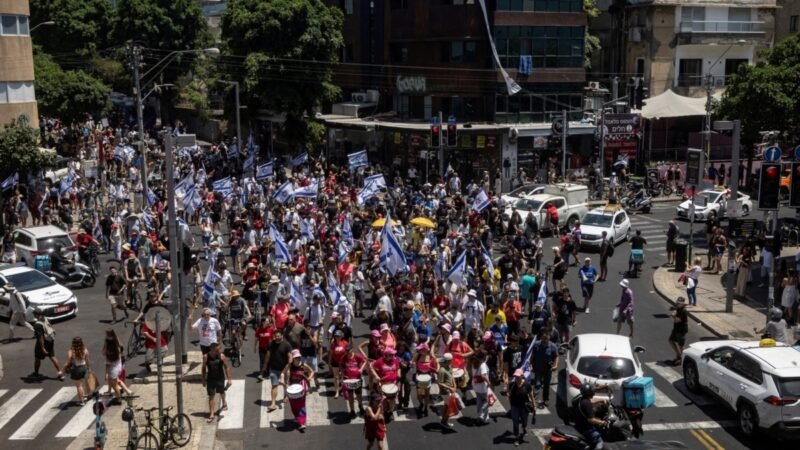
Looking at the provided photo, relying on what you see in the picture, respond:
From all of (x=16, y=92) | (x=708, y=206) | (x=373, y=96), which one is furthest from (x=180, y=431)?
(x=373, y=96)

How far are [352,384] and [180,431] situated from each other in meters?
3.23

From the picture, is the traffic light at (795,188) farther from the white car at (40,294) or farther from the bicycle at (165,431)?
the white car at (40,294)

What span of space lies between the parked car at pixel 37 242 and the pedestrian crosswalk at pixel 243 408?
1034cm

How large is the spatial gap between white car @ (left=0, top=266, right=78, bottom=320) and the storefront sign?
31.7 metres

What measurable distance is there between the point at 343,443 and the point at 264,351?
3747 mm

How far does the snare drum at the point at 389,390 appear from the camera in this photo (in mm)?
15531

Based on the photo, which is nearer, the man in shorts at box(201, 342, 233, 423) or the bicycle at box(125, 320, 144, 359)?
the man in shorts at box(201, 342, 233, 423)

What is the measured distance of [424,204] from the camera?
34.8 m

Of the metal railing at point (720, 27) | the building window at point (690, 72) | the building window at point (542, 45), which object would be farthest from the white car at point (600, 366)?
the metal railing at point (720, 27)

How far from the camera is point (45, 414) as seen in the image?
16.8 meters

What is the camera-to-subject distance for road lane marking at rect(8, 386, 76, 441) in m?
15.8

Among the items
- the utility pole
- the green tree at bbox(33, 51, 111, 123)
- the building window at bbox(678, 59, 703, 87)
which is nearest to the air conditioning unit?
the green tree at bbox(33, 51, 111, 123)

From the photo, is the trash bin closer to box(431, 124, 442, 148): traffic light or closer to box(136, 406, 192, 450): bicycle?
box(431, 124, 442, 148): traffic light

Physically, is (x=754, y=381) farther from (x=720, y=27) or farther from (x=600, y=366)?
(x=720, y=27)
